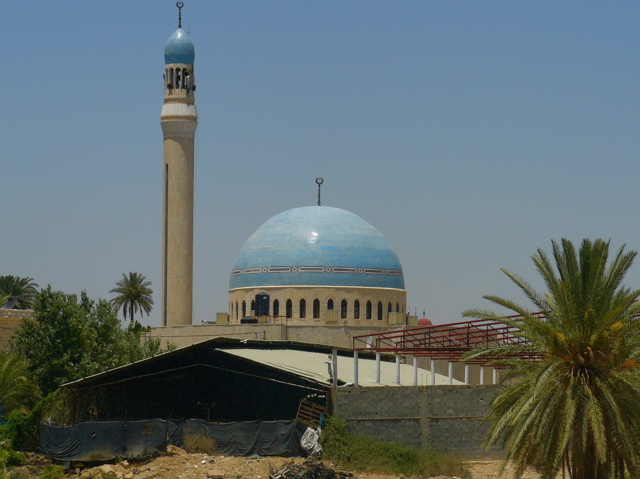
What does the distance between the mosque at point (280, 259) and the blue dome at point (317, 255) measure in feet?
0.15

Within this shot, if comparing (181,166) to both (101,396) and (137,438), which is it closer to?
(101,396)

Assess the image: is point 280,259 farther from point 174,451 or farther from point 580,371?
point 580,371

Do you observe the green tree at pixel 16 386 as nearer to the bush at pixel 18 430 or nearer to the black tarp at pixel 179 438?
the bush at pixel 18 430

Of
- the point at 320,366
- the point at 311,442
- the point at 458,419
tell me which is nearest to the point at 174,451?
the point at 311,442

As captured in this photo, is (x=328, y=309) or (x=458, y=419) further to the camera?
(x=328, y=309)

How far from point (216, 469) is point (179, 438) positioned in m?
2.00

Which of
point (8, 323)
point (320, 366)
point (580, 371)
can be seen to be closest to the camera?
point (580, 371)

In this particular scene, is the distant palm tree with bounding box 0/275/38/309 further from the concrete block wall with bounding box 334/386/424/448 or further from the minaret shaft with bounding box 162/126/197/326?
the concrete block wall with bounding box 334/386/424/448

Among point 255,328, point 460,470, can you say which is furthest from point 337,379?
point 255,328

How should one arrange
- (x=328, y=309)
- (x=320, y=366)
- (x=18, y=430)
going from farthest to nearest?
1. (x=328, y=309)
2. (x=320, y=366)
3. (x=18, y=430)

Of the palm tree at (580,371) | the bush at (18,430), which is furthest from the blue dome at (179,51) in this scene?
the palm tree at (580,371)

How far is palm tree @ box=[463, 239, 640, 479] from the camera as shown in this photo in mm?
23422

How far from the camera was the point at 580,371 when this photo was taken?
24.1 meters

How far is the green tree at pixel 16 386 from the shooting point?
3650cm
